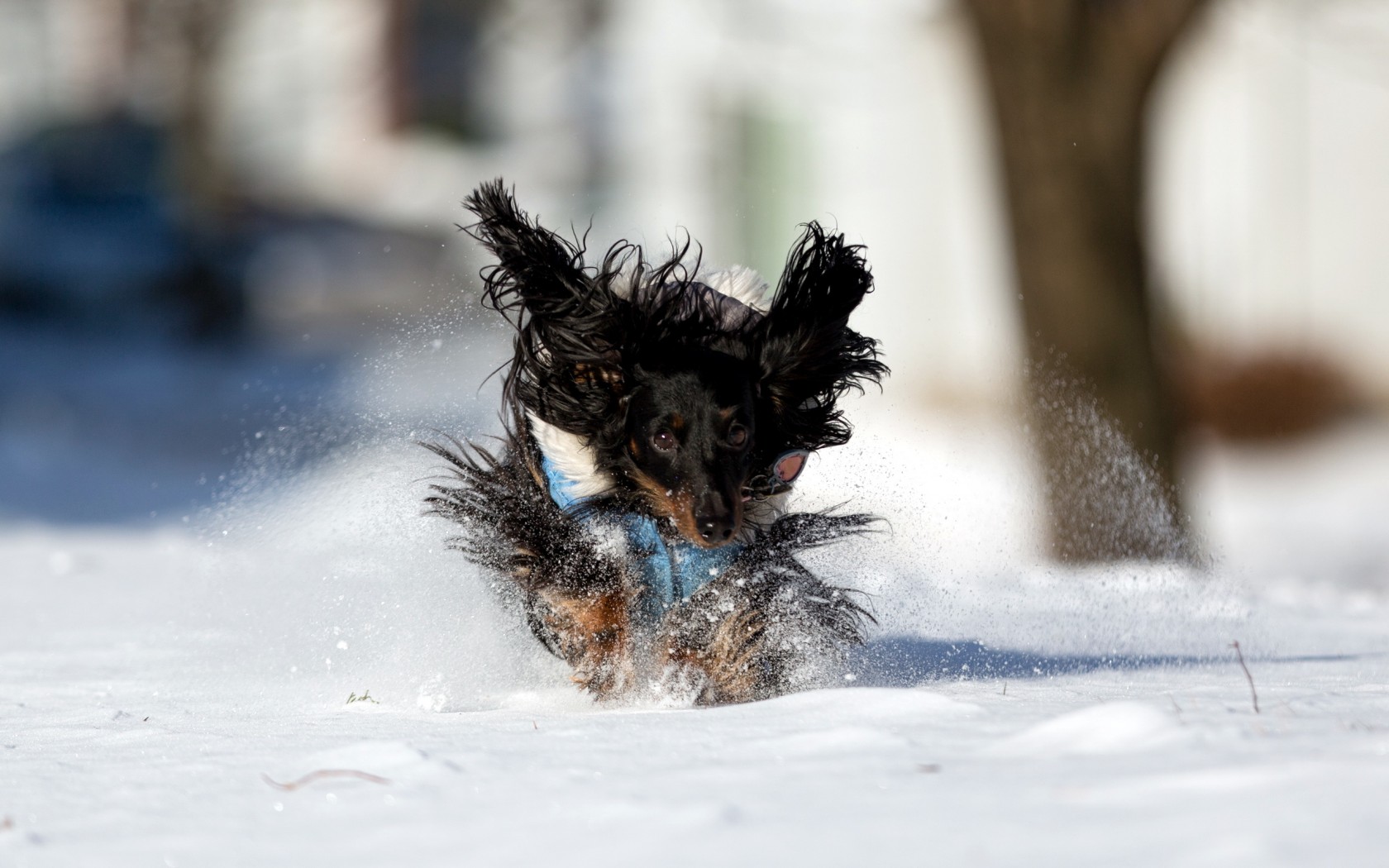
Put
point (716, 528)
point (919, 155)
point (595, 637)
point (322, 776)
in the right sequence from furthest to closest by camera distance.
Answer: point (919, 155), point (595, 637), point (716, 528), point (322, 776)

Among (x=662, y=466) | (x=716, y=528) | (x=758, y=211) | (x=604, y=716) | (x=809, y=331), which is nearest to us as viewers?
(x=604, y=716)

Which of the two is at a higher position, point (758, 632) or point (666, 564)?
point (666, 564)

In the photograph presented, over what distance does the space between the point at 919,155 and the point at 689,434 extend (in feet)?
38.4

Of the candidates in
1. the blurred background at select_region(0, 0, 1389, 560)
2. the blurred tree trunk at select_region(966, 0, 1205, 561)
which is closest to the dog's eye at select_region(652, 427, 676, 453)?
the blurred background at select_region(0, 0, 1389, 560)

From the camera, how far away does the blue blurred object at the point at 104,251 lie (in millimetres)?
17203

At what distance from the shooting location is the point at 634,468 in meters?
3.87

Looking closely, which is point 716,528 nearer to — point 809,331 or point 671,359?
point 671,359

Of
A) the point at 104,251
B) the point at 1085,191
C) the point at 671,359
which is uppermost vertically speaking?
the point at 104,251

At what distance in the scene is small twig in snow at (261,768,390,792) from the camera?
2441 millimetres

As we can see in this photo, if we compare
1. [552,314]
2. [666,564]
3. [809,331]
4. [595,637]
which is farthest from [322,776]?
[809,331]

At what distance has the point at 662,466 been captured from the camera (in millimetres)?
3809

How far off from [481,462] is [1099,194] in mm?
3983

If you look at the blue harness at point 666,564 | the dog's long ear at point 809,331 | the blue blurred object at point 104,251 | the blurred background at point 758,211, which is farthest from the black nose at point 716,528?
the blue blurred object at point 104,251

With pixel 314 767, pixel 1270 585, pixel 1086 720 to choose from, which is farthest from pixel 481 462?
pixel 1270 585
